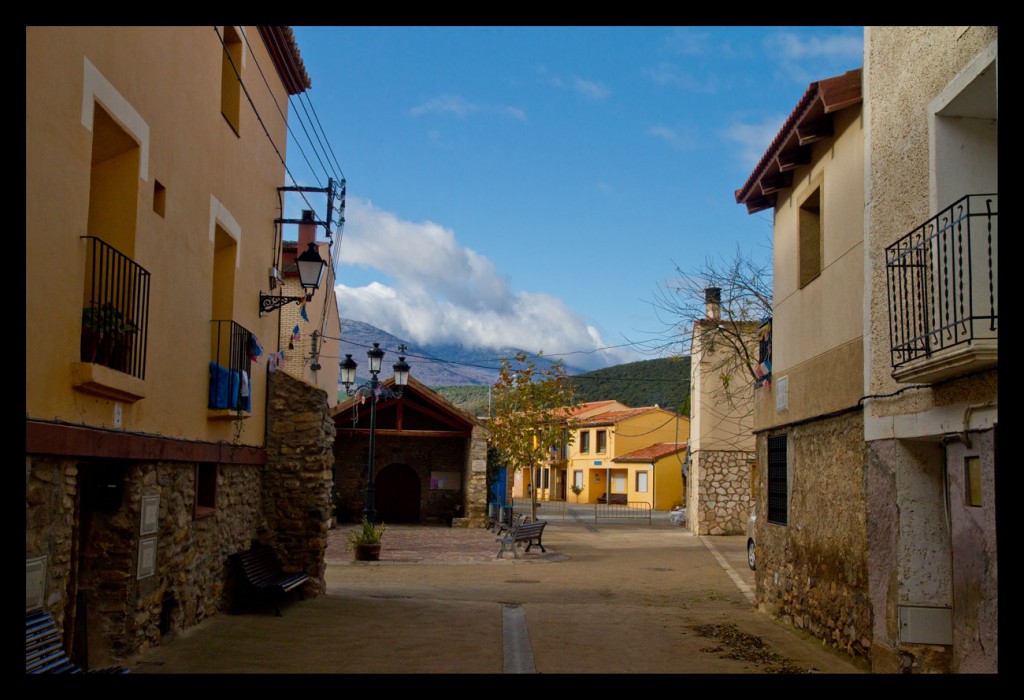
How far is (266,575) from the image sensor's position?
38.4 feet

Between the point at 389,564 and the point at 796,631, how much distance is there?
32.1ft

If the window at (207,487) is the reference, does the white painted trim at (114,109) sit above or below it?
above

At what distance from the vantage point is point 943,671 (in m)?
7.34

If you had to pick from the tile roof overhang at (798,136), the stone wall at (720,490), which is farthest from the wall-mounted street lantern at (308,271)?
the stone wall at (720,490)

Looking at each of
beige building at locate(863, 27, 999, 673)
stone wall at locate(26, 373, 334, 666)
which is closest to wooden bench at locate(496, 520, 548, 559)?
stone wall at locate(26, 373, 334, 666)

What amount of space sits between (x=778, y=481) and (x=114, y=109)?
29.2ft

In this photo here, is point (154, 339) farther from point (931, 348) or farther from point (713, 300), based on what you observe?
point (713, 300)

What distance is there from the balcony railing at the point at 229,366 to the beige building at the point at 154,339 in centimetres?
3

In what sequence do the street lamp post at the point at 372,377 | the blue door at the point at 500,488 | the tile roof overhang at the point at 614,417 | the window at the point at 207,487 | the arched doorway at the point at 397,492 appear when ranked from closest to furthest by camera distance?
1. the window at the point at 207,487
2. the street lamp post at the point at 372,377
3. the arched doorway at the point at 397,492
4. the blue door at the point at 500,488
5. the tile roof overhang at the point at 614,417

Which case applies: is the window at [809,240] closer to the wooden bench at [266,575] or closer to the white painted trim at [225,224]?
the white painted trim at [225,224]

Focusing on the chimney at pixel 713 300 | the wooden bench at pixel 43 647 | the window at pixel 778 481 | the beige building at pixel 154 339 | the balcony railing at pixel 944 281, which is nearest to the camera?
the wooden bench at pixel 43 647

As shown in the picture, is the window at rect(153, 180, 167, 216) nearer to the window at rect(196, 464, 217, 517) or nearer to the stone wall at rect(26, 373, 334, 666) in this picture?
the stone wall at rect(26, 373, 334, 666)

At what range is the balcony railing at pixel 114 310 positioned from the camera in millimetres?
6562
